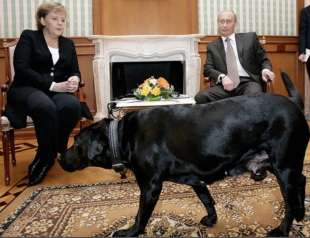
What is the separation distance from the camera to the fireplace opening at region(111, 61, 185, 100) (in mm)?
→ 4684

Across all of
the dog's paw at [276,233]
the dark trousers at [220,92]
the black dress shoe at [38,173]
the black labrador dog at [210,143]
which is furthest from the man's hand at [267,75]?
the black dress shoe at [38,173]

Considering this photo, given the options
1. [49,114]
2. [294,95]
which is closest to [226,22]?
[49,114]

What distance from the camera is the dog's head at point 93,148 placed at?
1557 millimetres

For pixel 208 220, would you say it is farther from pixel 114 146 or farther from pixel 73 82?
pixel 73 82

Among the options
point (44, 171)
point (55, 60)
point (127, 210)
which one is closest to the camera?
point (127, 210)

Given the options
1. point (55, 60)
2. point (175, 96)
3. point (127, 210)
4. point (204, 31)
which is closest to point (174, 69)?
point (204, 31)

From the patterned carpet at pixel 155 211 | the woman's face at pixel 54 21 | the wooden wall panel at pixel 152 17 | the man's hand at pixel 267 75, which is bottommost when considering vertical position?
the patterned carpet at pixel 155 211

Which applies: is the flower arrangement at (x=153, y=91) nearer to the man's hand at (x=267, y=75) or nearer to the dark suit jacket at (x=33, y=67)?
the dark suit jacket at (x=33, y=67)

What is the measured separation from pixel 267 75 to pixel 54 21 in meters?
1.63

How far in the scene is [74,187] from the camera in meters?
2.43

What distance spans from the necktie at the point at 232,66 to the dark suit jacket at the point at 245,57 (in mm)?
33

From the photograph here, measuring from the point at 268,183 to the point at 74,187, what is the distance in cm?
120

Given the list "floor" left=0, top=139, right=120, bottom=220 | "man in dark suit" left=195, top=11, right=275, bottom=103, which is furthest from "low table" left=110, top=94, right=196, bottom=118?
"floor" left=0, top=139, right=120, bottom=220

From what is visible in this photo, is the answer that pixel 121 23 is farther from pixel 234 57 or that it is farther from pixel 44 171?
pixel 44 171
